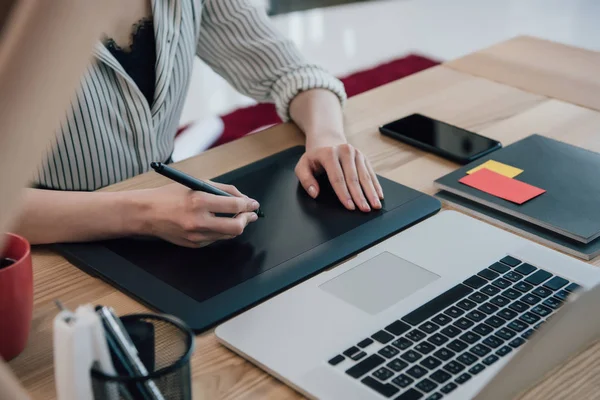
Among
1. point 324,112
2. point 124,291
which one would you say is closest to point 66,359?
point 124,291

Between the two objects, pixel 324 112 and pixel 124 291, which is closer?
pixel 124 291

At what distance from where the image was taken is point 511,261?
0.92 m

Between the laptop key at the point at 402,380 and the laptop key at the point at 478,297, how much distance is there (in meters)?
0.17

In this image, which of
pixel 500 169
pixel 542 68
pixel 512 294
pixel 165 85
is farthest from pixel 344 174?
pixel 542 68

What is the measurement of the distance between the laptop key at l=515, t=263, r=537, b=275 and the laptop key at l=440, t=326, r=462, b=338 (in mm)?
160

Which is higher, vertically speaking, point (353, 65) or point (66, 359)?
point (66, 359)

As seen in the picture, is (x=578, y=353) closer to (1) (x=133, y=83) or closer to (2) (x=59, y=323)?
(2) (x=59, y=323)

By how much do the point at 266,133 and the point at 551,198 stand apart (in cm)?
51

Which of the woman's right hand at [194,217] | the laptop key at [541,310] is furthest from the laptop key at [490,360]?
the woman's right hand at [194,217]

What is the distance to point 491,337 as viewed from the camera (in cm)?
77

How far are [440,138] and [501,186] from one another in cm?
21

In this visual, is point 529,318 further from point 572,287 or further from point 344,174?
point 344,174

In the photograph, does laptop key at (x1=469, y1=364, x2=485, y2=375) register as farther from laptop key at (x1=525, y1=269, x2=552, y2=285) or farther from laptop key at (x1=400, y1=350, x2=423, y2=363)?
laptop key at (x1=525, y1=269, x2=552, y2=285)

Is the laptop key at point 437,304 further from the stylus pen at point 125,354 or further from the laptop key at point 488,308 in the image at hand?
the stylus pen at point 125,354
